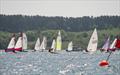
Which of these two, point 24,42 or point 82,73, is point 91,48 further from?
point 82,73

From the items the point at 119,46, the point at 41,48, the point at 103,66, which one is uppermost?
the point at 119,46

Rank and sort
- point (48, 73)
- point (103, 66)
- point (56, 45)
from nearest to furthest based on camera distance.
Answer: point (48, 73)
point (103, 66)
point (56, 45)

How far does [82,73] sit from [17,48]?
220ft

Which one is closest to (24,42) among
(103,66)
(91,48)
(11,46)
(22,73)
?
(11,46)

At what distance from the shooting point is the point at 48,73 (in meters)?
50.4

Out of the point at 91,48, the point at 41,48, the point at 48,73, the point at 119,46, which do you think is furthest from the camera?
the point at 41,48

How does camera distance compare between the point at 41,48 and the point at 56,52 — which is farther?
the point at 41,48

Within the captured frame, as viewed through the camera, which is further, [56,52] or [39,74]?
[56,52]

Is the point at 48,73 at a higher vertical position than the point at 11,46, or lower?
higher

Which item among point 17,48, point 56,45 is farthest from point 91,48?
point 17,48

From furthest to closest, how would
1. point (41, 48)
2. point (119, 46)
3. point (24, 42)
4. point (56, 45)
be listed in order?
point (41, 48), point (24, 42), point (56, 45), point (119, 46)

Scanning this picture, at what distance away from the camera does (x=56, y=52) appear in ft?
A: 390

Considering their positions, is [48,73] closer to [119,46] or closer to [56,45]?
[119,46]

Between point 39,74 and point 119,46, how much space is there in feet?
27.9
